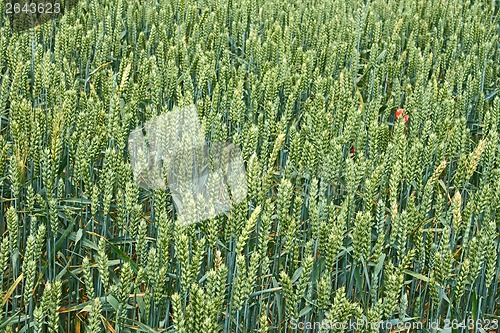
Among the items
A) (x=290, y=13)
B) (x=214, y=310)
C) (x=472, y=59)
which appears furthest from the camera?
(x=290, y=13)

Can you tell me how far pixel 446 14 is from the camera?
13.3 feet

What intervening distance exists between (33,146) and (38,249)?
45 cm

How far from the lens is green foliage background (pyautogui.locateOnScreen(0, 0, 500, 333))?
1.51 m

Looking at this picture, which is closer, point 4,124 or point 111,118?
point 111,118

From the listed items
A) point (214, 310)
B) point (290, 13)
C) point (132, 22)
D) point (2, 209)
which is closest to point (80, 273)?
point (2, 209)

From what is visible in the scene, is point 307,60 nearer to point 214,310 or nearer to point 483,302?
point 483,302

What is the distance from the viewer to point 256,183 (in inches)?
63.4

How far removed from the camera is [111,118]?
6.57 ft

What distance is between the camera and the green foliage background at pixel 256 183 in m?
1.51

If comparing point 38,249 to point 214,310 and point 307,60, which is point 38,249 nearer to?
point 214,310

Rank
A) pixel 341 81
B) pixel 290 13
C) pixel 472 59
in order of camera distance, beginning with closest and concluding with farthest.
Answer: pixel 341 81, pixel 472 59, pixel 290 13

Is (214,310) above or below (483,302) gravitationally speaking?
above

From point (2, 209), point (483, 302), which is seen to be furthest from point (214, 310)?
point (2, 209)

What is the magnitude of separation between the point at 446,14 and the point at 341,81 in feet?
5.12
